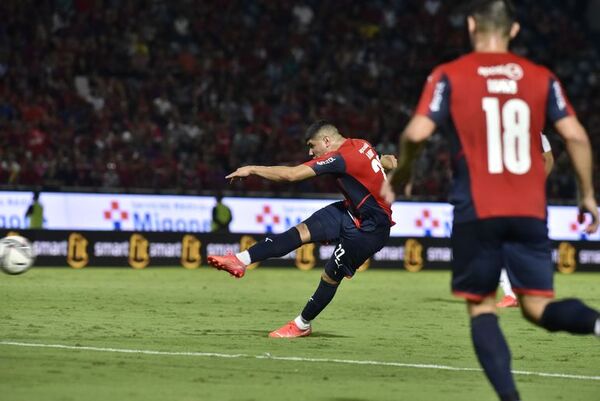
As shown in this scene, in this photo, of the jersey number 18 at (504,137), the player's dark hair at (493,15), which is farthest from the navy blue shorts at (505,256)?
the player's dark hair at (493,15)

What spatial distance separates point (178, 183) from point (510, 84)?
19.5m

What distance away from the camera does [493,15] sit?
711 cm

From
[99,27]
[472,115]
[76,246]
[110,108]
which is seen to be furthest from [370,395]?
[99,27]

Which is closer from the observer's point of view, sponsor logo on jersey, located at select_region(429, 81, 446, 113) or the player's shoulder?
sponsor logo on jersey, located at select_region(429, 81, 446, 113)

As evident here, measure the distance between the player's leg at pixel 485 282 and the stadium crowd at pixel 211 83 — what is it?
60.5 feet

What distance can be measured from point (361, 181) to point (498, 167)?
5.60 metres

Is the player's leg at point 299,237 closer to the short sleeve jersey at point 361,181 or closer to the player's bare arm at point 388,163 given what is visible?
the short sleeve jersey at point 361,181

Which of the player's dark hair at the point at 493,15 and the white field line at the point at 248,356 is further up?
the player's dark hair at the point at 493,15

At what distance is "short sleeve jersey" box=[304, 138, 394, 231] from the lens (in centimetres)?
1238

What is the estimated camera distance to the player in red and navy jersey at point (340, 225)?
1236cm

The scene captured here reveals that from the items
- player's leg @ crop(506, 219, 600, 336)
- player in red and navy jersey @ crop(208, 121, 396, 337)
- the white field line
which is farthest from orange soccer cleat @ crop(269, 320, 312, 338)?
player's leg @ crop(506, 219, 600, 336)

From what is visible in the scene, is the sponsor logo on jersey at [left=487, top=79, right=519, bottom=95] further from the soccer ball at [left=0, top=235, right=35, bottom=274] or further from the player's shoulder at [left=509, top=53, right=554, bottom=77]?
the soccer ball at [left=0, top=235, right=35, bottom=274]

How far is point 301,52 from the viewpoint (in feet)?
105

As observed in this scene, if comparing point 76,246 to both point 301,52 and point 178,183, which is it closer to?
point 178,183
